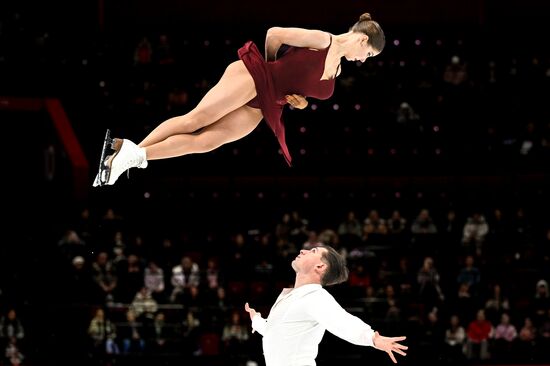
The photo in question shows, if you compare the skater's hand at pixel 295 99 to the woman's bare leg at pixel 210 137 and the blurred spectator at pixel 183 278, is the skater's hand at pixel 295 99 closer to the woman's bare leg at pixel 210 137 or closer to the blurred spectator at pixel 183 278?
the woman's bare leg at pixel 210 137

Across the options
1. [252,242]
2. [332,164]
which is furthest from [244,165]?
[252,242]

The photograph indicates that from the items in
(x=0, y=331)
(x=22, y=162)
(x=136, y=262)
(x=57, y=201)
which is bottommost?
(x=0, y=331)

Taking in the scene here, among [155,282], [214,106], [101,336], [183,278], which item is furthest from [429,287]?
[214,106]

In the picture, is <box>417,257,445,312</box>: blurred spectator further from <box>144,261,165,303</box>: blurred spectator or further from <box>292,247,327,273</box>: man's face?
<box>292,247,327,273</box>: man's face

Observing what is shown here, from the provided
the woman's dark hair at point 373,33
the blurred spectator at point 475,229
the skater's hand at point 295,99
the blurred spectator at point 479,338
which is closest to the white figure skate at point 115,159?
the skater's hand at point 295,99

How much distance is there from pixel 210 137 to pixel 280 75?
578 millimetres

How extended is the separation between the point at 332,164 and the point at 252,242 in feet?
8.85

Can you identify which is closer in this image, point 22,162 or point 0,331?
point 0,331

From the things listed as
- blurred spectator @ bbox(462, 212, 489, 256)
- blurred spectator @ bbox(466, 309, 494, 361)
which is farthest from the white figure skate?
blurred spectator @ bbox(462, 212, 489, 256)

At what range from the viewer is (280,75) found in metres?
6.12

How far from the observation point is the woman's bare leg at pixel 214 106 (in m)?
6.00

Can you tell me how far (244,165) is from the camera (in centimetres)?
1533

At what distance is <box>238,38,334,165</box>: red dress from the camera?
604 centimetres

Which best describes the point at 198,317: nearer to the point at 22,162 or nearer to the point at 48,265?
the point at 48,265
